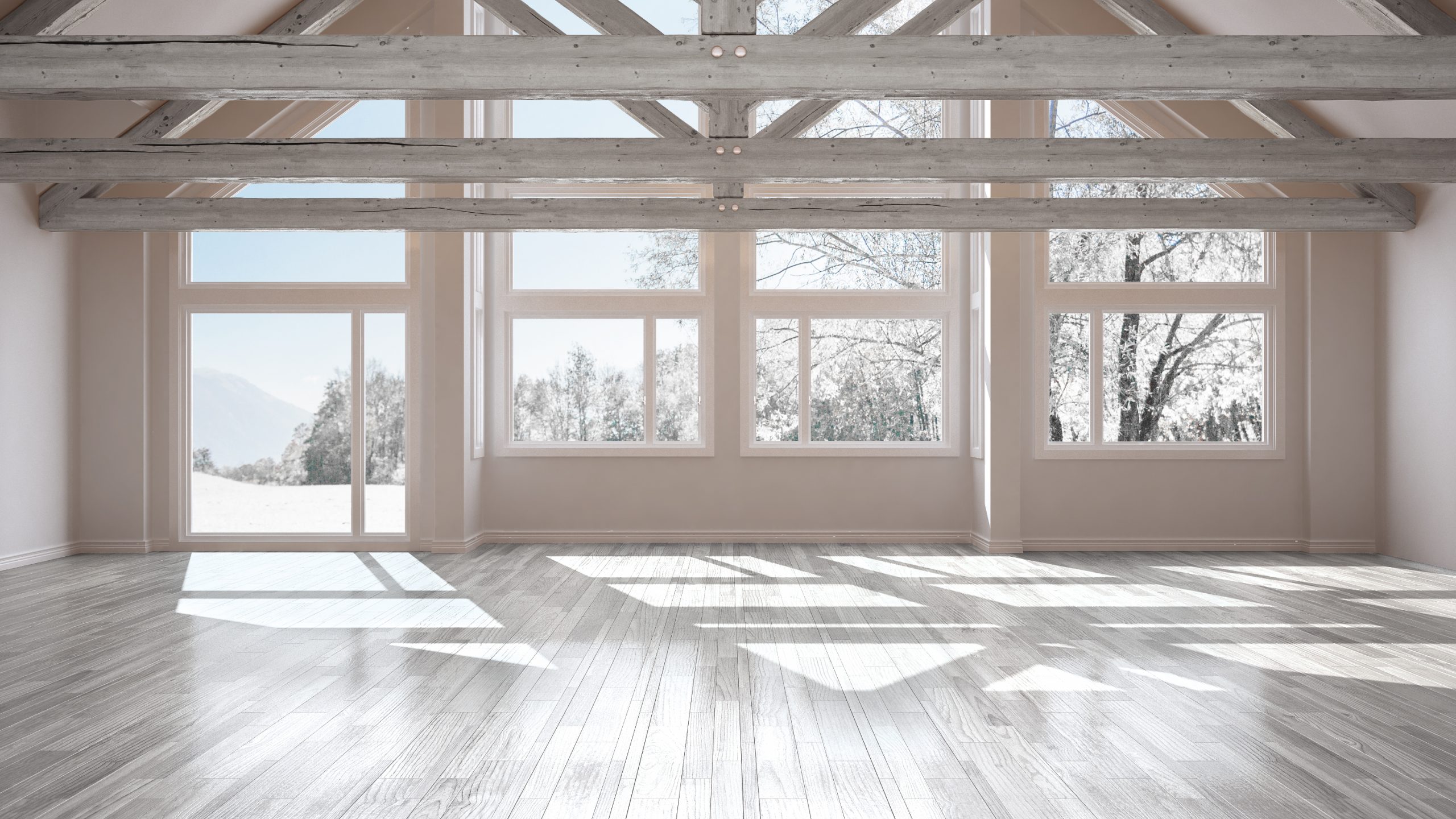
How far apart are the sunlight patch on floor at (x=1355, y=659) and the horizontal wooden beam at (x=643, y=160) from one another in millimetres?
3004

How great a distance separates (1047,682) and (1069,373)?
17.4 feet

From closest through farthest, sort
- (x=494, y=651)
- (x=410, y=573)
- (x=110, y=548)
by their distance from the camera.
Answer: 1. (x=494, y=651)
2. (x=410, y=573)
3. (x=110, y=548)

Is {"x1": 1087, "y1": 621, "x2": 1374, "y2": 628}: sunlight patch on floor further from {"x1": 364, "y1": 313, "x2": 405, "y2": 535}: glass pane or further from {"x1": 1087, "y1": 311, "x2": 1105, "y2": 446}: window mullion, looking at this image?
{"x1": 364, "y1": 313, "x2": 405, "y2": 535}: glass pane

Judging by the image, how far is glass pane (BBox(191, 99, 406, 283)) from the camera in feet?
28.7

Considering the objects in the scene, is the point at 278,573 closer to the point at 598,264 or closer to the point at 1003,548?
the point at 598,264

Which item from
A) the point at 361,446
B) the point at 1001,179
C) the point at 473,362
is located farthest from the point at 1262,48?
the point at 361,446

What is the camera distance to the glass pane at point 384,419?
8688 millimetres

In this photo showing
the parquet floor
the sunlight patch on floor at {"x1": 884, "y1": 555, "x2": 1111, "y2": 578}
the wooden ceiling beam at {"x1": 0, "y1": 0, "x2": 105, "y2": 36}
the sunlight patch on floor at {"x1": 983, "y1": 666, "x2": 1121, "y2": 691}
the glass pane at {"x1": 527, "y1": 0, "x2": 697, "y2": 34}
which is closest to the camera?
the parquet floor

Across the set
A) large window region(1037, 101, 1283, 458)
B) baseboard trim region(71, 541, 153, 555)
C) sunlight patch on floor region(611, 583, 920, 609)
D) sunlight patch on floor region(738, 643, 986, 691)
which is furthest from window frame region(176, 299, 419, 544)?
large window region(1037, 101, 1283, 458)

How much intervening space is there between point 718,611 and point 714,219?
10.6 ft

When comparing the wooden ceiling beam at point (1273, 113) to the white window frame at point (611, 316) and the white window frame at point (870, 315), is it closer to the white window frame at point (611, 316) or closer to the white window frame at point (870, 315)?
the white window frame at point (870, 315)

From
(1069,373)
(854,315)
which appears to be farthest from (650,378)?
(1069,373)

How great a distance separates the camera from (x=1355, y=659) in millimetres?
4695

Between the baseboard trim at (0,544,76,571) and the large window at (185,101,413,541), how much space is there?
0.90m
